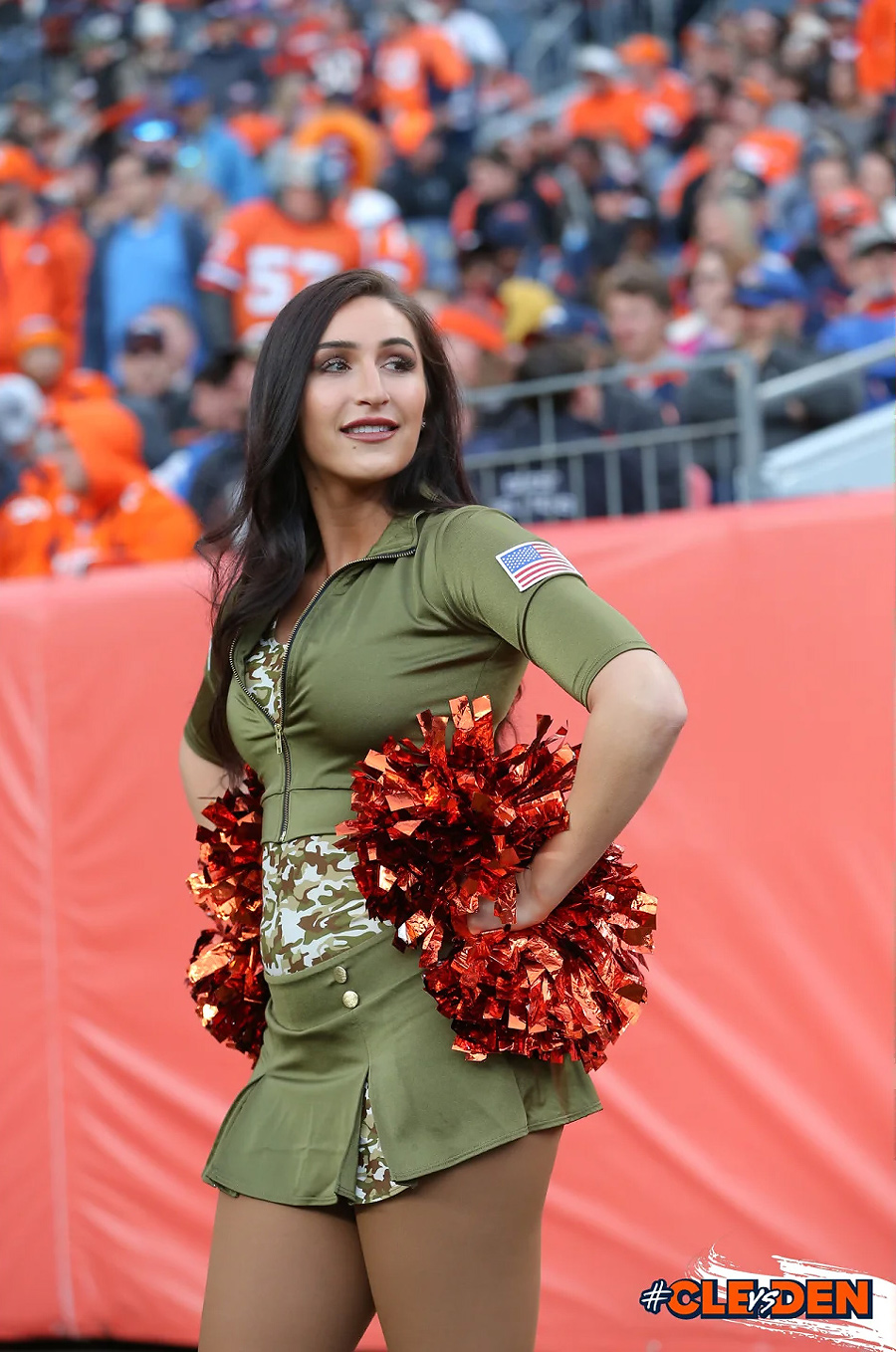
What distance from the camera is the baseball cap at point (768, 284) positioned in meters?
6.65

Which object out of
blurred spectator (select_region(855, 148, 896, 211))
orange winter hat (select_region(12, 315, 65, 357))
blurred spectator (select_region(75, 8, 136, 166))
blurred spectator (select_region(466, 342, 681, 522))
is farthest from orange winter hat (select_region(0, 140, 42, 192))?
blurred spectator (select_region(466, 342, 681, 522))

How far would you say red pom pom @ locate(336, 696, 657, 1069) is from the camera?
6.58ft

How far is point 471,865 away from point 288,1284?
576mm

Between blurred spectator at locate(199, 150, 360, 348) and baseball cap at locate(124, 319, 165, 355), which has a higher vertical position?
blurred spectator at locate(199, 150, 360, 348)

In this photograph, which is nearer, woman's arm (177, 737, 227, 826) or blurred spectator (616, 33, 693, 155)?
woman's arm (177, 737, 227, 826)

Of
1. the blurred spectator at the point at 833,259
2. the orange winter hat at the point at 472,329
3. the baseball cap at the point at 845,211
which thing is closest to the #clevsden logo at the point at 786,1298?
the orange winter hat at the point at 472,329

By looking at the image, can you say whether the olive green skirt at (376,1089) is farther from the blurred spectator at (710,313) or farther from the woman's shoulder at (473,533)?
the blurred spectator at (710,313)

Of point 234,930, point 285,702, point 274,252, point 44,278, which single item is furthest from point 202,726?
point 44,278

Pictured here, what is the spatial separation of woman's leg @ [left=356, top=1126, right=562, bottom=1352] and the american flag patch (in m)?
0.70

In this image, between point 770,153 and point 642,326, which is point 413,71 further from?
point 642,326

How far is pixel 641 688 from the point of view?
1.92 m

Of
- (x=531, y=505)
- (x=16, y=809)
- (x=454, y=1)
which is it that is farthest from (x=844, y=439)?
(x=454, y=1)

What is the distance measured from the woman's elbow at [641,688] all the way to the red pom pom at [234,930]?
68cm

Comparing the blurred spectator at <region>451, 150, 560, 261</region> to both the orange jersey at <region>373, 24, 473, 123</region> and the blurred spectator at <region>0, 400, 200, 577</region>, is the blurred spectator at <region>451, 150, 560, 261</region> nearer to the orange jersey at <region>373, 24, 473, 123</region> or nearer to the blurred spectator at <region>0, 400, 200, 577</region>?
the orange jersey at <region>373, 24, 473, 123</region>
